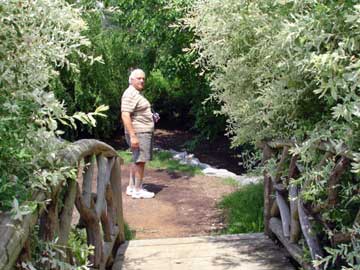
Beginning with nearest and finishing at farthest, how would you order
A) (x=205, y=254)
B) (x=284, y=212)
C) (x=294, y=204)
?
(x=294, y=204) → (x=284, y=212) → (x=205, y=254)

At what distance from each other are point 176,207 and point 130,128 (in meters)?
1.13

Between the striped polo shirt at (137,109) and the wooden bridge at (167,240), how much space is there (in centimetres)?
166

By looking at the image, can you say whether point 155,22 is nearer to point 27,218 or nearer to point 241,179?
point 241,179

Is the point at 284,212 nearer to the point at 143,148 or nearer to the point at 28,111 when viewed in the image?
the point at 28,111

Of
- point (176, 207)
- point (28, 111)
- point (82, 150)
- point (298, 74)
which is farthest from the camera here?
point (176, 207)

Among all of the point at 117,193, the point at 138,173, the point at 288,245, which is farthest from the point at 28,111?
the point at 138,173

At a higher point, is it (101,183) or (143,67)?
(143,67)

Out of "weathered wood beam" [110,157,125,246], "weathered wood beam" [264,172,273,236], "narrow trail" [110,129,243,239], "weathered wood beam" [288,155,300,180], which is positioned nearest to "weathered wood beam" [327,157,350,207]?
"weathered wood beam" [288,155,300,180]

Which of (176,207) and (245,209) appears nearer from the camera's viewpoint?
(245,209)

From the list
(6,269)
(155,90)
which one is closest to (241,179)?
(155,90)

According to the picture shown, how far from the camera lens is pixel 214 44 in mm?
3473

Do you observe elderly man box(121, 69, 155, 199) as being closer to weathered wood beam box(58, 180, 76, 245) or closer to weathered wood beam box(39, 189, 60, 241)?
weathered wood beam box(58, 180, 76, 245)

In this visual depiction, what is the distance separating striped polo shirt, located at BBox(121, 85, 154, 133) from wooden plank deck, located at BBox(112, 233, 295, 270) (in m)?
1.94

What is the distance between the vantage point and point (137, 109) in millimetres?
6004
